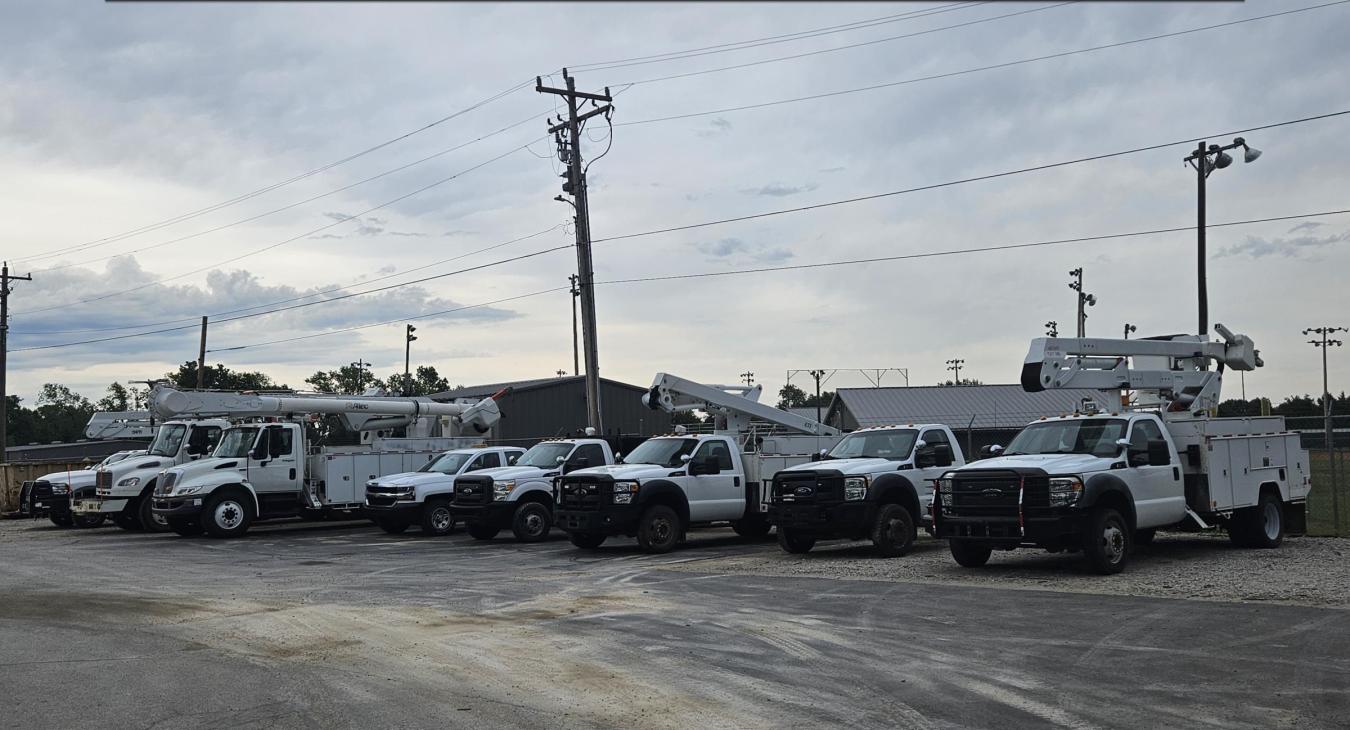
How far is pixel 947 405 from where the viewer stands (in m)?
55.5

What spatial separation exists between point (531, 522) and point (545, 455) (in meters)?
1.64

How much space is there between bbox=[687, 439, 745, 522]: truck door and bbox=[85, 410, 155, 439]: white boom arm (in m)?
21.4

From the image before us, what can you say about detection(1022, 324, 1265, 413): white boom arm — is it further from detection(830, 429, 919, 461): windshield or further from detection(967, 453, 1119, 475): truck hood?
detection(830, 429, 919, 461): windshield

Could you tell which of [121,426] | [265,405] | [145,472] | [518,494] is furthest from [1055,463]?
[121,426]

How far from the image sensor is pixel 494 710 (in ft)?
24.3

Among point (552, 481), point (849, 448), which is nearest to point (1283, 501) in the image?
point (849, 448)

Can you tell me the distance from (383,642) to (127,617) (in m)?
3.59

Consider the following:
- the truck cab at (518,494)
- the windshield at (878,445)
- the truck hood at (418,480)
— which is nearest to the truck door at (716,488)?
the windshield at (878,445)

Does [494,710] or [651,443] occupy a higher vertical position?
[651,443]

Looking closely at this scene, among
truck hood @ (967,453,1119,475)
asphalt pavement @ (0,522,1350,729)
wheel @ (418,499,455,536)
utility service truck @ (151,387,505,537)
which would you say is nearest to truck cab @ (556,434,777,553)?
asphalt pavement @ (0,522,1350,729)

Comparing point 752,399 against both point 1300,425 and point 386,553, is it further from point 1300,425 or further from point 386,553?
point 1300,425

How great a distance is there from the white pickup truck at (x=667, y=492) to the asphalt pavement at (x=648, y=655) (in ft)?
10.0

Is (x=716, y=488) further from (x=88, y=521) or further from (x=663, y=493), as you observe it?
(x=88, y=521)

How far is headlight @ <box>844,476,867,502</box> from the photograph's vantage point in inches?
655
